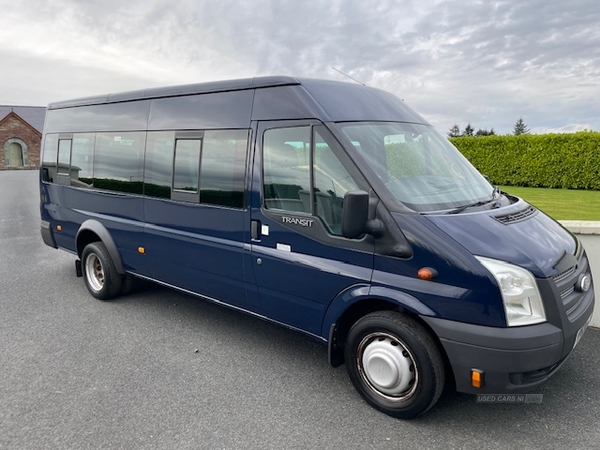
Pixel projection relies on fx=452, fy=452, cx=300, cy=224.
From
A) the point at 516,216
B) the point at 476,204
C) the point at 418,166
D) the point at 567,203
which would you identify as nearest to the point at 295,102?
the point at 418,166

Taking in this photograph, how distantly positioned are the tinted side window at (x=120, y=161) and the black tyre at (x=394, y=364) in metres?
3.06

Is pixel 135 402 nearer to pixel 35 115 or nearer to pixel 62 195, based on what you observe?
pixel 62 195

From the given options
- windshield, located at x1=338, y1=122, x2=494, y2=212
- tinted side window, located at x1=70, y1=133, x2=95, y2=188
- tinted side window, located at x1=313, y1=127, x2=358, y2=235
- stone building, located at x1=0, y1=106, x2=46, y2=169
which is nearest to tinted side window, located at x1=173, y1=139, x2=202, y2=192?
tinted side window, located at x1=313, y1=127, x2=358, y2=235

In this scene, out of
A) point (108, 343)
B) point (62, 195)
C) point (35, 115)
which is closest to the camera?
point (108, 343)

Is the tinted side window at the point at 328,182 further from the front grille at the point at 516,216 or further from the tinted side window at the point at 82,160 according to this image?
the tinted side window at the point at 82,160

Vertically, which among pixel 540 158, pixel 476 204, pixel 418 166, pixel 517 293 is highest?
pixel 540 158

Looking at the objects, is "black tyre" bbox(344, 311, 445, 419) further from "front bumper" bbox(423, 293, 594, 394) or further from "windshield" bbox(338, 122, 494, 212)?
"windshield" bbox(338, 122, 494, 212)

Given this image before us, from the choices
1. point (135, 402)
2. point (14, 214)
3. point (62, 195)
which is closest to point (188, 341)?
point (135, 402)

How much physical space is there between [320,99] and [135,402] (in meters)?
2.73

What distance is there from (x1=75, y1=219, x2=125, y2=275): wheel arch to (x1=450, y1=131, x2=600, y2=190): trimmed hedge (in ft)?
53.7

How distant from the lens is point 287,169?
369 centimetres

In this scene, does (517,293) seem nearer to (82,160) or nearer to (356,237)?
(356,237)

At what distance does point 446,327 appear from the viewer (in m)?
2.90

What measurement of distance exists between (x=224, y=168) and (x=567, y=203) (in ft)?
38.3
